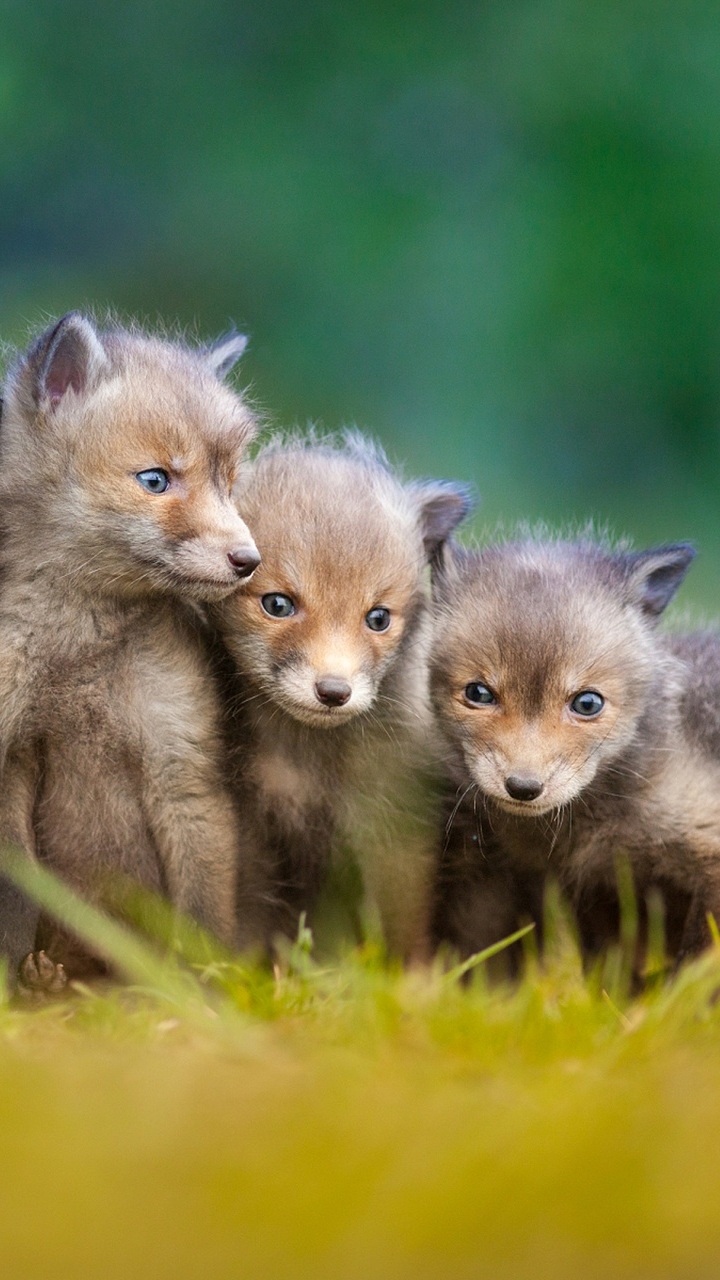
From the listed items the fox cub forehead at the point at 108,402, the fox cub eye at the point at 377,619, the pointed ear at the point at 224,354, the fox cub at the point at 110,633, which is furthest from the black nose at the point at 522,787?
the pointed ear at the point at 224,354

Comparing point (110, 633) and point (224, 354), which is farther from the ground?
point (224, 354)

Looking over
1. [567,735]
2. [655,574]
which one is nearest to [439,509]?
[655,574]

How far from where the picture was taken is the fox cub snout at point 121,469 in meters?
3.15

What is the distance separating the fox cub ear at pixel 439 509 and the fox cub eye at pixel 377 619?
0.38m

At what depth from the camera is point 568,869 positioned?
354cm

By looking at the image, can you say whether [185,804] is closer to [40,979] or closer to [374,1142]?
[40,979]

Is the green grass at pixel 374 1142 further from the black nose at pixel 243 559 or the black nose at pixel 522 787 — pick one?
the black nose at pixel 243 559

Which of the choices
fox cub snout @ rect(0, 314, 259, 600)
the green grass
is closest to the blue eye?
fox cub snout @ rect(0, 314, 259, 600)

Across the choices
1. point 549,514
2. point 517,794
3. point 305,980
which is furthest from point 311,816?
Answer: point 549,514

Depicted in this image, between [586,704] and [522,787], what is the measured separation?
1.22 feet

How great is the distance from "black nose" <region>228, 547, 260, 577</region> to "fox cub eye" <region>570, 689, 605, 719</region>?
33.8 inches

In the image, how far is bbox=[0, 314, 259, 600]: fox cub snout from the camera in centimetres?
315

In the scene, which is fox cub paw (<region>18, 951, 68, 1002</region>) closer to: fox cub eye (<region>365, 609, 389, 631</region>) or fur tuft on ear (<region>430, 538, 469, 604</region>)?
fox cub eye (<region>365, 609, 389, 631</region>)

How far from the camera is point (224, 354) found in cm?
371
